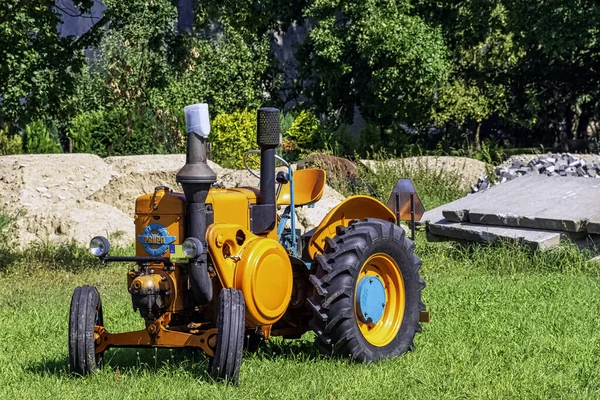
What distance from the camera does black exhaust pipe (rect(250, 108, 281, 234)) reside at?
246 inches

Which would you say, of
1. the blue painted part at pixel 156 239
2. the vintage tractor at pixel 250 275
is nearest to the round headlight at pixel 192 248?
the vintage tractor at pixel 250 275

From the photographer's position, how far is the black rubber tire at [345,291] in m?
6.23

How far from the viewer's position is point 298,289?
675 centimetres

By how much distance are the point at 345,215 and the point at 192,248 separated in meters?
1.69

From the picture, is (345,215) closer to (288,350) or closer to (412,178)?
(288,350)

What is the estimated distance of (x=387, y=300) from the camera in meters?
6.94

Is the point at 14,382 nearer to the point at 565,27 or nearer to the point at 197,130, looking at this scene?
the point at 197,130

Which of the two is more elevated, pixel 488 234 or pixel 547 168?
pixel 547 168

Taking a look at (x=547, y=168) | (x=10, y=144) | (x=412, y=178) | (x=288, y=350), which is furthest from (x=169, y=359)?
(x=10, y=144)

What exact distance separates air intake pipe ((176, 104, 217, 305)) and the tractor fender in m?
0.99

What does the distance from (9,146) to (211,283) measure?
2067cm

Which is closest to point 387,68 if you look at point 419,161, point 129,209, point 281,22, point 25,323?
point 281,22

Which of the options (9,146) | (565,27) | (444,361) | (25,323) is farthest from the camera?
(9,146)

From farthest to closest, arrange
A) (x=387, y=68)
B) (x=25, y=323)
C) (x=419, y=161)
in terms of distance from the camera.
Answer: (x=387, y=68) → (x=419, y=161) → (x=25, y=323)
